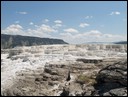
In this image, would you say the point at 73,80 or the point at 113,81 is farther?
the point at 73,80

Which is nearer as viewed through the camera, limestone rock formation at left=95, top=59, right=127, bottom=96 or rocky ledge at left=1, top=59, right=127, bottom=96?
limestone rock formation at left=95, top=59, right=127, bottom=96

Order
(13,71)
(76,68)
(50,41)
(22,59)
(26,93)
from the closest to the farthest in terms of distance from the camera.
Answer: (26,93) < (76,68) < (13,71) < (22,59) < (50,41)

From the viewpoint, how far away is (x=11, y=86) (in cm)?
2384

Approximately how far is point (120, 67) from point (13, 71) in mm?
13375

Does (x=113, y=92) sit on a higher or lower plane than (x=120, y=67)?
lower

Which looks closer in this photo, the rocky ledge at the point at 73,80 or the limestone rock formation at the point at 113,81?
the limestone rock formation at the point at 113,81

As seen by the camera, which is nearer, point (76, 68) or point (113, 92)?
point (113, 92)

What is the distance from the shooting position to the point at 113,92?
16938 mm

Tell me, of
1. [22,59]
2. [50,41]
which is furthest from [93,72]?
[50,41]

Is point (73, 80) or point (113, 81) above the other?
point (113, 81)

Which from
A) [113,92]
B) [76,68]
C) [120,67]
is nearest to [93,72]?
[76,68]

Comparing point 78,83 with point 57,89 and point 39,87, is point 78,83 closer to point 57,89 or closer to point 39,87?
point 57,89

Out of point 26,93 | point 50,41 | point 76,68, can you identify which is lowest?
point 26,93

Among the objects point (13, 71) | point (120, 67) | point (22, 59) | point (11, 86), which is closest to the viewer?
point (120, 67)
